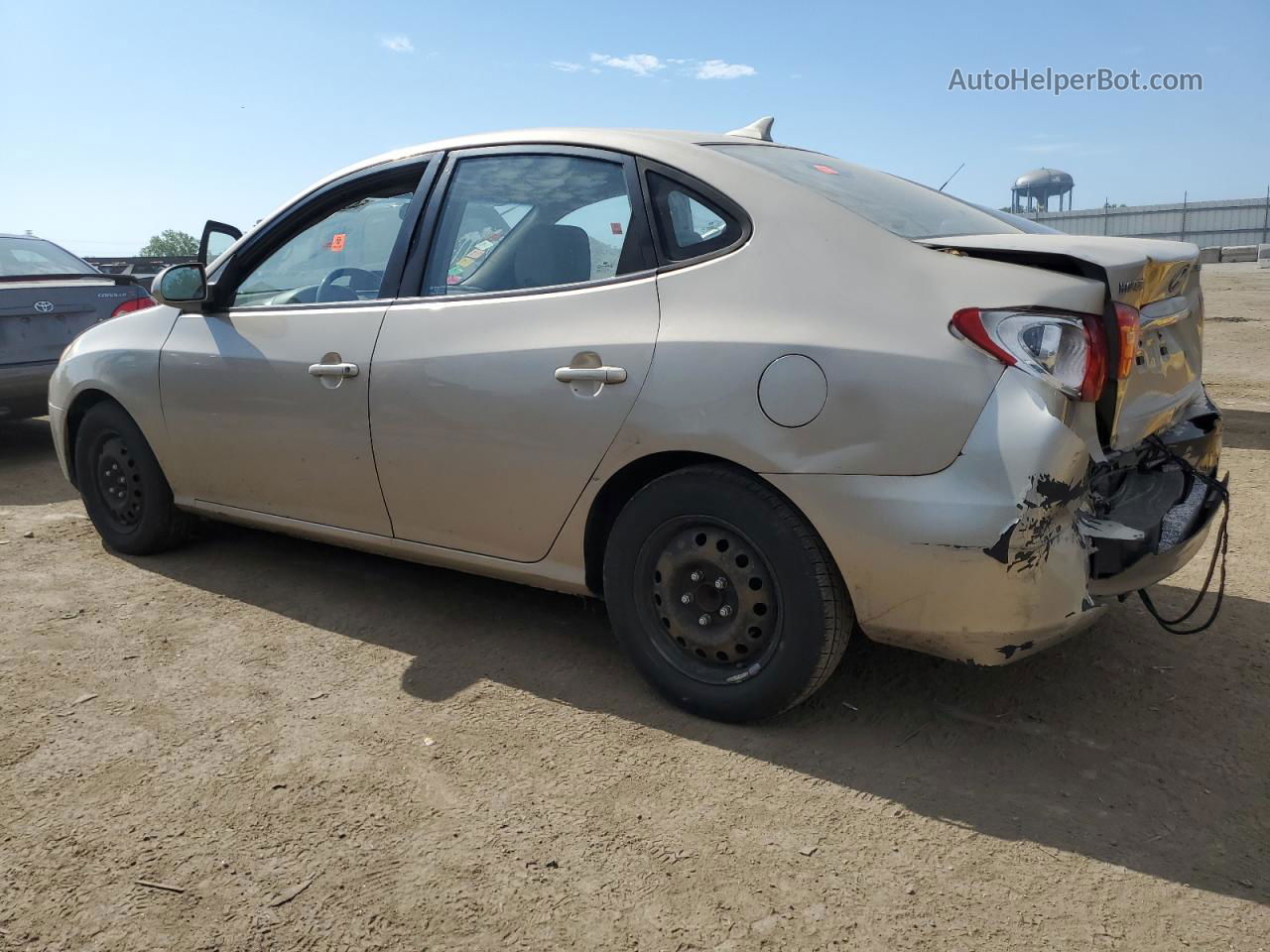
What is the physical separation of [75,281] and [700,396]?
624 centimetres

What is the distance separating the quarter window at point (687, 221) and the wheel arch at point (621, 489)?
1.90 feet

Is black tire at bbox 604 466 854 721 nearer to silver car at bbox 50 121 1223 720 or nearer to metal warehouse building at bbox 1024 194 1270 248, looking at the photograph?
silver car at bbox 50 121 1223 720

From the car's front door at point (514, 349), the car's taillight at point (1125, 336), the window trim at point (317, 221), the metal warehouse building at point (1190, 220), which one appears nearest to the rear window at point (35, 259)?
the window trim at point (317, 221)

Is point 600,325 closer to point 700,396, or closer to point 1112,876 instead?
point 700,396

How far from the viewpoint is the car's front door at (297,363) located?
142 inches

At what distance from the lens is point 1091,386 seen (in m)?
2.46

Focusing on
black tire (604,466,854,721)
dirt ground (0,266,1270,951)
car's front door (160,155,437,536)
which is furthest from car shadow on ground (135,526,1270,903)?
car's front door (160,155,437,536)

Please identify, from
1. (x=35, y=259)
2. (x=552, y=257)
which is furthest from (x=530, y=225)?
(x=35, y=259)

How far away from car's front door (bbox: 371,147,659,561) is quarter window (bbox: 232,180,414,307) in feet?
0.77

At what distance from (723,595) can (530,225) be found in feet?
4.45

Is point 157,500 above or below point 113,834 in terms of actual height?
above

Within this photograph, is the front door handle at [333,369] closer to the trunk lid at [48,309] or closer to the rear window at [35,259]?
the trunk lid at [48,309]

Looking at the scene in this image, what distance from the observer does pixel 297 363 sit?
3.71m

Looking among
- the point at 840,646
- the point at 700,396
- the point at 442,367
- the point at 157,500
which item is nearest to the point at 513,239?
the point at 442,367
